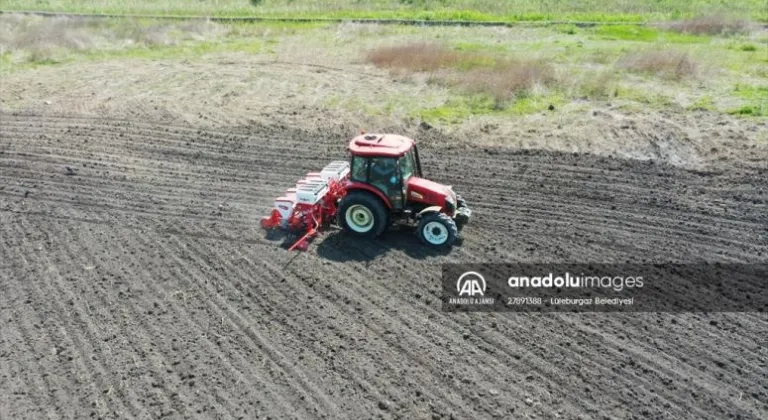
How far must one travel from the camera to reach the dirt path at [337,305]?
9688 millimetres

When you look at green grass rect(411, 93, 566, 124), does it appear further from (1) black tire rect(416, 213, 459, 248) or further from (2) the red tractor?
(1) black tire rect(416, 213, 459, 248)

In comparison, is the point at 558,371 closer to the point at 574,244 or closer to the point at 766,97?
the point at 574,244

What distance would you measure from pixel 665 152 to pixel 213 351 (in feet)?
41.1

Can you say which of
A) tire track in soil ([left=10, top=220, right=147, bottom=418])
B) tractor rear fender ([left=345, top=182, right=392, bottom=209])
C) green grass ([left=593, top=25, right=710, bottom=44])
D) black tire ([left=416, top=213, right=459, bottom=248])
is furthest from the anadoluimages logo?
green grass ([left=593, top=25, right=710, bottom=44])

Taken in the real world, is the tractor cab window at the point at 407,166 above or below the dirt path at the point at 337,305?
above

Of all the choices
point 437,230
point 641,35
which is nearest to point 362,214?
point 437,230

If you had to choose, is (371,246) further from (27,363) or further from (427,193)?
(27,363)

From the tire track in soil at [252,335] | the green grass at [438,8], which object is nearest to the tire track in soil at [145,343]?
the tire track in soil at [252,335]

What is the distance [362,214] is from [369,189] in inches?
20.6

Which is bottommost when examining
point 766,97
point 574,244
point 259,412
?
point 259,412

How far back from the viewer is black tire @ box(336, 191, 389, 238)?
1305 centimetres

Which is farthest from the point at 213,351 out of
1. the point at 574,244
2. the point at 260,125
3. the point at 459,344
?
the point at 260,125

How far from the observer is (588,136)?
61.3 feet

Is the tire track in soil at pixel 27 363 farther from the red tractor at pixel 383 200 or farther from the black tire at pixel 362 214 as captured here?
the black tire at pixel 362 214
